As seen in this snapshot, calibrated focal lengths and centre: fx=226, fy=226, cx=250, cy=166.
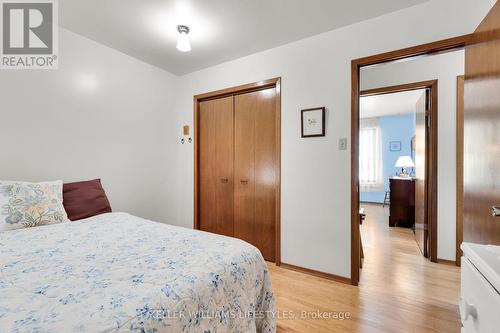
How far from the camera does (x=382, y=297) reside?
6.21ft

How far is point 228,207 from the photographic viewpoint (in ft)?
9.72

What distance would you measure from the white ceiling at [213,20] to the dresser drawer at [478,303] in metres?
2.02

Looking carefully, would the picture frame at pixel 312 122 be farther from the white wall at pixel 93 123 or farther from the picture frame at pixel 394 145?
the picture frame at pixel 394 145

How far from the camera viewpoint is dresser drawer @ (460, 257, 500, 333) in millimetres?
579

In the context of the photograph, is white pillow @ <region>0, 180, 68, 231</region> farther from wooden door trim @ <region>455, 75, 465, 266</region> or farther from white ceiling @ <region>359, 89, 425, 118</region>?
white ceiling @ <region>359, 89, 425, 118</region>

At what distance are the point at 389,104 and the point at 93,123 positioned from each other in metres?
5.42

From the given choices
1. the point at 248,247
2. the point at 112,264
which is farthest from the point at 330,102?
the point at 112,264

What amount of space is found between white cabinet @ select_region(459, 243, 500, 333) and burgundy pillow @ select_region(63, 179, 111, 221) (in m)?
2.50

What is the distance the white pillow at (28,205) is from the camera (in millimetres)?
1556

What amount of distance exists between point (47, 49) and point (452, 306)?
13.5ft

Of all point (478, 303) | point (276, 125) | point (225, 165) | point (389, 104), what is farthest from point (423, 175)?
point (389, 104)

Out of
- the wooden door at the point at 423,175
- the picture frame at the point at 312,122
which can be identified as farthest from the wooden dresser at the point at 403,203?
the picture frame at the point at 312,122

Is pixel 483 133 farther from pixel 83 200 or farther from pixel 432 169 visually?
pixel 83 200

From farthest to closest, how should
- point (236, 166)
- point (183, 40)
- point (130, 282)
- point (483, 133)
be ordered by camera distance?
point (236, 166)
point (183, 40)
point (483, 133)
point (130, 282)
